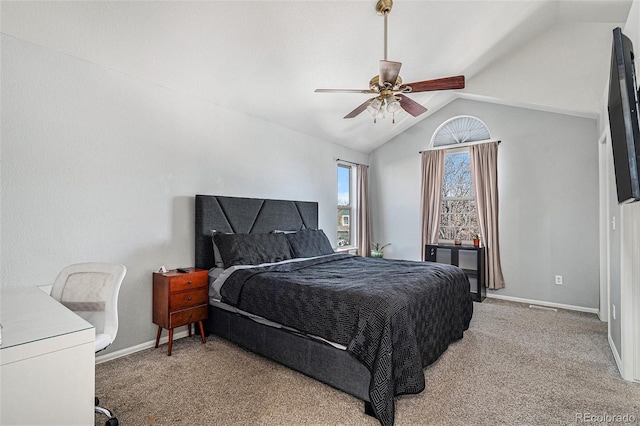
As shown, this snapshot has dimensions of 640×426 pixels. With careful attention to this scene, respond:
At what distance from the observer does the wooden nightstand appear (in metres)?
2.83

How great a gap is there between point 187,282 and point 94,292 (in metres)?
1.00

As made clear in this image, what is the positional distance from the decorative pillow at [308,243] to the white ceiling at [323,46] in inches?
63.0

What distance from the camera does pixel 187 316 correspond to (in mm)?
2945

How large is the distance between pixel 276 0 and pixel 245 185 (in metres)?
2.09

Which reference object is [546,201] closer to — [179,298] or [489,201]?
[489,201]

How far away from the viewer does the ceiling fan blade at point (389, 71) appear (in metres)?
2.38

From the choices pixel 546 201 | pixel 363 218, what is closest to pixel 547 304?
pixel 546 201

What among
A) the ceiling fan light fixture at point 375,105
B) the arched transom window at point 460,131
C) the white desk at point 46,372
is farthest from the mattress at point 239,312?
the arched transom window at point 460,131

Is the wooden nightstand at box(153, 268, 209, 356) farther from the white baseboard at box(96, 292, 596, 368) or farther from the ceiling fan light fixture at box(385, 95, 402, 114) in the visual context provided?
the ceiling fan light fixture at box(385, 95, 402, 114)

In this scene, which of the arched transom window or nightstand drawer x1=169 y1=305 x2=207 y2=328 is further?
the arched transom window

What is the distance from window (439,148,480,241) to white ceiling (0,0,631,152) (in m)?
1.08

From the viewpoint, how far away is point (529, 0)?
3.26 meters

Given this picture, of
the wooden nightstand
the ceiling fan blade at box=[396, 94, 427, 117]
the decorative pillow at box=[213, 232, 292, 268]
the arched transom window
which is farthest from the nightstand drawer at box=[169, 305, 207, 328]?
the arched transom window

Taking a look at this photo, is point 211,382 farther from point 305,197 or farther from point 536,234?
point 536,234
